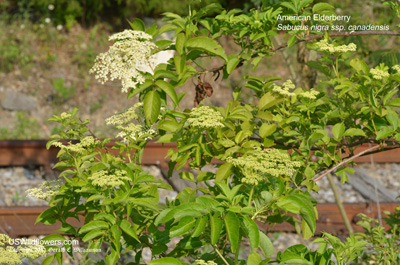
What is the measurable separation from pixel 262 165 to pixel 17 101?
18.8 ft

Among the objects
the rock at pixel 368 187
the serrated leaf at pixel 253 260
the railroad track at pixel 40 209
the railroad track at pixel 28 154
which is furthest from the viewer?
the railroad track at pixel 28 154

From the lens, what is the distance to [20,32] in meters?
8.69

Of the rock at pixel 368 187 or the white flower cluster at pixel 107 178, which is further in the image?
the rock at pixel 368 187

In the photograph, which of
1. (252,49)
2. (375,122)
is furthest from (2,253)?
(375,122)

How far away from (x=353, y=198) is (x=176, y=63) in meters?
3.00

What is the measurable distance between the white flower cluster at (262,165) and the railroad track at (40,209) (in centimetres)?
155

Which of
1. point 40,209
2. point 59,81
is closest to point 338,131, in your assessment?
point 40,209

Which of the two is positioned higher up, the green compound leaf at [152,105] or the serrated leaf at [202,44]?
the serrated leaf at [202,44]

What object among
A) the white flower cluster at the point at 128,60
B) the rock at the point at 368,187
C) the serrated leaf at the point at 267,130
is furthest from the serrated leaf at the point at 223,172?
the rock at the point at 368,187

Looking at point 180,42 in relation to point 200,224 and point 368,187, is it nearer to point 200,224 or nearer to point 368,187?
point 200,224

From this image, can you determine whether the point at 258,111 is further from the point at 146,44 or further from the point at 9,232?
the point at 9,232

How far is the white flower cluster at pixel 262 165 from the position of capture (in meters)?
1.95

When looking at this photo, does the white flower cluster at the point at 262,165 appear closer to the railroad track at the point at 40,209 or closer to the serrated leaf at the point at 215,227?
the serrated leaf at the point at 215,227

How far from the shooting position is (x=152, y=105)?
228 centimetres
